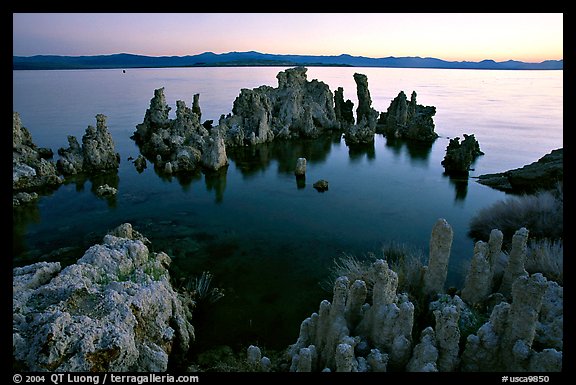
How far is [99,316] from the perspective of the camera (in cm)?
864

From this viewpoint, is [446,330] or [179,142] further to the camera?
[179,142]

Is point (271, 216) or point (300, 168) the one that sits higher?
point (300, 168)

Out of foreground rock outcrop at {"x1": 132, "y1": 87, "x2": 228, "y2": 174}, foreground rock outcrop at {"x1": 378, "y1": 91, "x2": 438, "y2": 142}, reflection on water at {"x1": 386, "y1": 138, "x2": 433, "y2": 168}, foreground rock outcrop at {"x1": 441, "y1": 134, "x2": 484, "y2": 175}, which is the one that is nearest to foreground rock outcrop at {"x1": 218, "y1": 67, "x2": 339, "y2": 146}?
foreground rock outcrop at {"x1": 132, "y1": 87, "x2": 228, "y2": 174}

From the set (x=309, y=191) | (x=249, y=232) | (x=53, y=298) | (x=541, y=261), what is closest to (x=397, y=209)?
(x=309, y=191)

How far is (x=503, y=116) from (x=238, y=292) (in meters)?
72.8

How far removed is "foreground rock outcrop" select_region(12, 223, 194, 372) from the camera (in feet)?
24.6

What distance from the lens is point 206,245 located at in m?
19.2

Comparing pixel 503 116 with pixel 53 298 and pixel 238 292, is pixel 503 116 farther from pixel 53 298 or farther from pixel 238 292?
pixel 53 298

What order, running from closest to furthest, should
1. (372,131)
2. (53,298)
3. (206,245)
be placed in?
(53,298) → (206,245) → (372,131)

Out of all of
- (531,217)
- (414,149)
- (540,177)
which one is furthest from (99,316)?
(414,149)

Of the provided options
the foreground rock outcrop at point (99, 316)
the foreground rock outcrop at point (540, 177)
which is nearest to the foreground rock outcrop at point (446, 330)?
the foreground rock outcrop at point (99, 316)

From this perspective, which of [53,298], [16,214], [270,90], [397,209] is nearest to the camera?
[53,298]

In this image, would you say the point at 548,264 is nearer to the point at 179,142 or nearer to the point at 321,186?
the point at 321,186

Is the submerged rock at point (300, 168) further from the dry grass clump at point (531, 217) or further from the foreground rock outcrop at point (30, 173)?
the foreground rock outcrop at point (30, 173)
